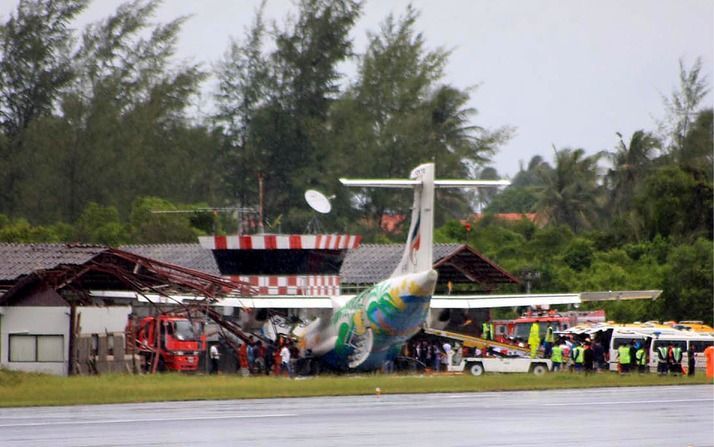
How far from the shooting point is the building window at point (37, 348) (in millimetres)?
42125

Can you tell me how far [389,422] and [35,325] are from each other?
19.6 m

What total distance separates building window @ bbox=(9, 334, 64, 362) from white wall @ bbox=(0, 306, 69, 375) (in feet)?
0.38

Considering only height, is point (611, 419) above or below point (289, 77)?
below

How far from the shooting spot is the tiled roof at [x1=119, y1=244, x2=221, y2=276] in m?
57.8

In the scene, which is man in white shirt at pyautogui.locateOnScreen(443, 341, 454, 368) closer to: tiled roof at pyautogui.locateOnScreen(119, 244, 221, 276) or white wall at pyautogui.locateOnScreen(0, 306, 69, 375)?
white wall at pyautogui.locateOnScreen(0, 306, 69, 375)

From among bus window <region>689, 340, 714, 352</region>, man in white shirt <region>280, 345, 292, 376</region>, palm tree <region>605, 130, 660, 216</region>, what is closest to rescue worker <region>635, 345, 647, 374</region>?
bus window <region>689, 340, 714, 352</region>

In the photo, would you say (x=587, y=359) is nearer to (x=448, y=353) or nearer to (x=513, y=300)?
(x=513, y=300)

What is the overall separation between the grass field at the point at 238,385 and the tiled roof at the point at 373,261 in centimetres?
1309

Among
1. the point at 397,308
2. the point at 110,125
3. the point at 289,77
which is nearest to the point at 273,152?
the point at 289,77

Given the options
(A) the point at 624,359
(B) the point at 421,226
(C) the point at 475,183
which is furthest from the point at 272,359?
(A) the point at 624,359

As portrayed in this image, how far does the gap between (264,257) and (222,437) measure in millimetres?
26108

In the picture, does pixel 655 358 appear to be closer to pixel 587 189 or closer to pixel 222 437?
pixel 222 437

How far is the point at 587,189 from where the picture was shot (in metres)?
100

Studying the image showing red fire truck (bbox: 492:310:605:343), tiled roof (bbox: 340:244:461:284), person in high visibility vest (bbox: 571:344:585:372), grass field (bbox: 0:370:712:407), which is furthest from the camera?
tiled roof (bbox: 340:244:461:284)
